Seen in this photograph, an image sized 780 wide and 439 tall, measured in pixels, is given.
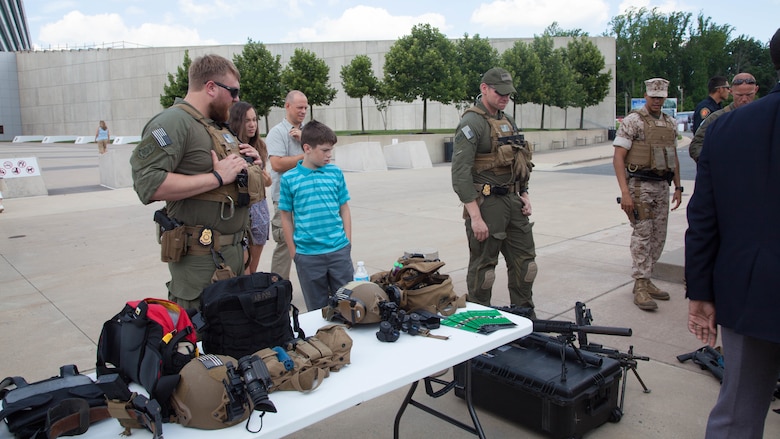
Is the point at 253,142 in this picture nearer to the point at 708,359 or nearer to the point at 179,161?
the point at 179,161

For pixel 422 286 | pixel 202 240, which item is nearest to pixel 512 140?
pixel 422 286

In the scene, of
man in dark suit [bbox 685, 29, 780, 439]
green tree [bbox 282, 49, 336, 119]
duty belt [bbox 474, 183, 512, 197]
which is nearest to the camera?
man in dark suit [bbox 685, 29, 780, 439]

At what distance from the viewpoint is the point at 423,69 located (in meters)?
24.6

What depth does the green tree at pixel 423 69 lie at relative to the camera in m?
24.4

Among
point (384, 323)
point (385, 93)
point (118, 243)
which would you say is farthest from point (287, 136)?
point (385, 93)

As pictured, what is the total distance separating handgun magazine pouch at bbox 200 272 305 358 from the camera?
2.10 m

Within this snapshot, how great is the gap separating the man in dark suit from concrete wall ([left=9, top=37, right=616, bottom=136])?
34078 mm

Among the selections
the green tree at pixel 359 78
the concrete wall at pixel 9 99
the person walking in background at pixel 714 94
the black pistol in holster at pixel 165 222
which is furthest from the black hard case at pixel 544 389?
the concrete wall at pixel 9 99

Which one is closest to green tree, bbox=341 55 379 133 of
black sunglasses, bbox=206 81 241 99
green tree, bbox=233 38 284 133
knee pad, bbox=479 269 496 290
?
green tree, bbox=233 38 284 133

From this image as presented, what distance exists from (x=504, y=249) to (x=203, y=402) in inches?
121

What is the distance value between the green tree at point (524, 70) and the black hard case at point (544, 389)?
89.0 ft

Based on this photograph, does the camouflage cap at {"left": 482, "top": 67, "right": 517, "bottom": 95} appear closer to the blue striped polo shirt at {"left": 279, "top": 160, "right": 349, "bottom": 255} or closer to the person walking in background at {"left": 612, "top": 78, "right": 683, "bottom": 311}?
the blue striped polo shirt at {"left": 279, "top": 160, "right": 349, "bottom": 255}

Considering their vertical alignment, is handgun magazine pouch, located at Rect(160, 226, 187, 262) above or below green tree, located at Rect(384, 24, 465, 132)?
below

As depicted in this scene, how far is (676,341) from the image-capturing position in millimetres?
4242
